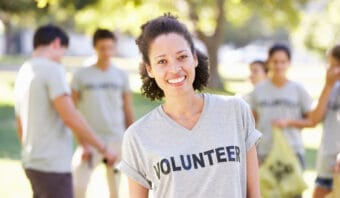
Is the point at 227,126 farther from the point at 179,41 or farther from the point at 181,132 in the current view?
the point at 179,41

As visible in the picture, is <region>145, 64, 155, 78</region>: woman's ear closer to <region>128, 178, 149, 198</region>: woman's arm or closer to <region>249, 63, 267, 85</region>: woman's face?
<region>128, 178, 149, 198</region>: woman's arm

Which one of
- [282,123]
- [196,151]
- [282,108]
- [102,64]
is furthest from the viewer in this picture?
[102,64]

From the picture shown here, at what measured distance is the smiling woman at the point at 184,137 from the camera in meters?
2.99

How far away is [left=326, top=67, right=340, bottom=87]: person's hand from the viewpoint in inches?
235

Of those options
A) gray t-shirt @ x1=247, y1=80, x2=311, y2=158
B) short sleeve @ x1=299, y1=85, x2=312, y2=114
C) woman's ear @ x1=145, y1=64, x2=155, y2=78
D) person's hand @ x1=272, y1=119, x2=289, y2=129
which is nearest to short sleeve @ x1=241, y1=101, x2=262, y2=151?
woman's ear @ x1=145, y1=64, x2=155, y2=78

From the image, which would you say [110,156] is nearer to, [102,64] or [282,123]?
[102,64]

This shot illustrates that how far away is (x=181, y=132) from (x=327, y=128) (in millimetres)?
3339

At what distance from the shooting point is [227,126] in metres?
3.06

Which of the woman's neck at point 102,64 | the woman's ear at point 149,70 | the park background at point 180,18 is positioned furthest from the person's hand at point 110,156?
the woman's ear at point 149,70

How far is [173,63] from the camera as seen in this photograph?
120 inches

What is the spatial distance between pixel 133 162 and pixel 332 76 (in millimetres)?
3258

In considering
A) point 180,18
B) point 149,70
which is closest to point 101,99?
point 180,18

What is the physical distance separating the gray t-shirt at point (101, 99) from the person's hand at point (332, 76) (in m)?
2.16

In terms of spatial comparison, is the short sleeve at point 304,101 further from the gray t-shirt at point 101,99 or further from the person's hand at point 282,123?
the gray t-shirt at point 101,99
